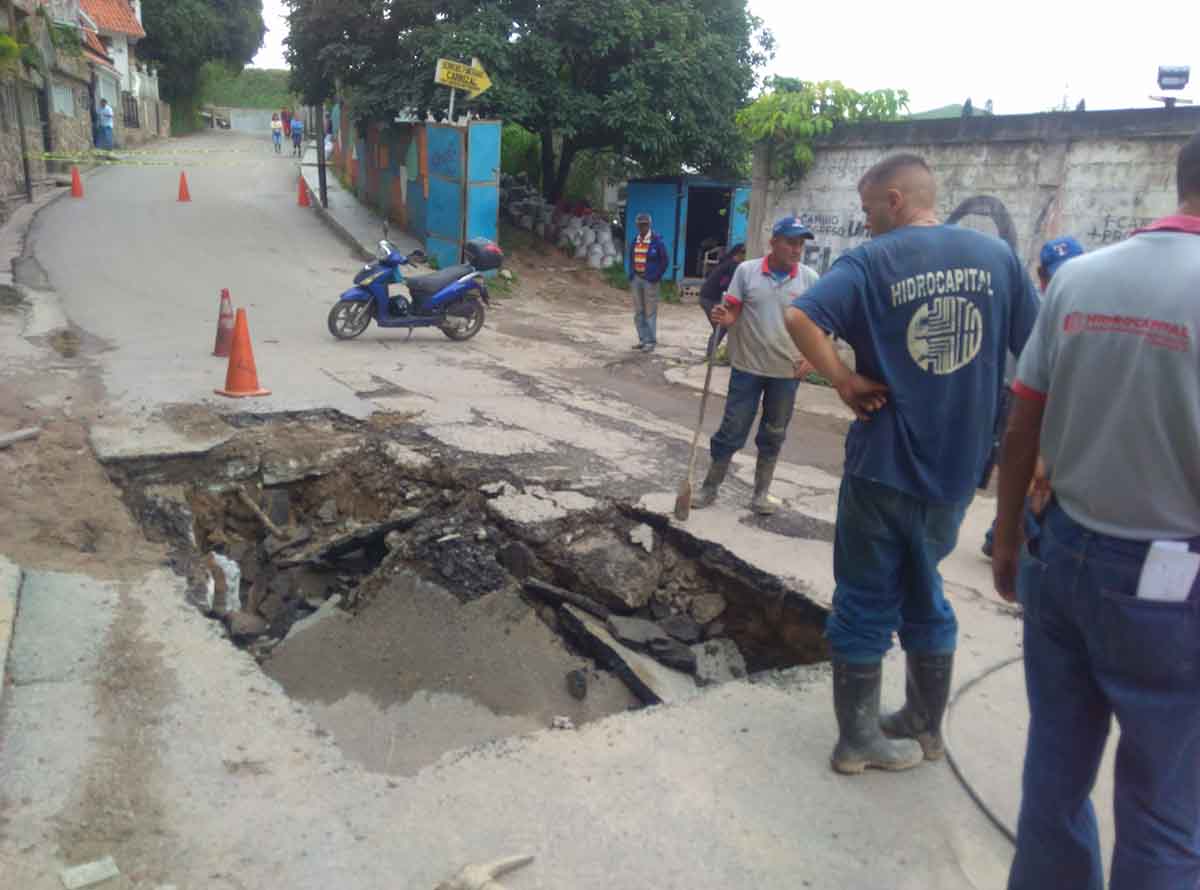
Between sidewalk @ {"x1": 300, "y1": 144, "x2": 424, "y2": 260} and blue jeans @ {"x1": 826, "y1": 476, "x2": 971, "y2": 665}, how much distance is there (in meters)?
13.8

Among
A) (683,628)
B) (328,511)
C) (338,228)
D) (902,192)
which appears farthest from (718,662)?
(338,228)

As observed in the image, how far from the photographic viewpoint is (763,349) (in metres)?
5.27

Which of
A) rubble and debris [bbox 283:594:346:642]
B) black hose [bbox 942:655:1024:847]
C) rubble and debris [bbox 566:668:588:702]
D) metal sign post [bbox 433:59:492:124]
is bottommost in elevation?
rubble and debris [bbox 283:594:346:642]

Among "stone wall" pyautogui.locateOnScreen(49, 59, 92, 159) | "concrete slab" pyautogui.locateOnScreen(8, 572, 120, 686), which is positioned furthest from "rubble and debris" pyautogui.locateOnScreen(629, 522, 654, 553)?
"stone wall" pyautogui.locateOnScreen(49, 59, 92, 159)

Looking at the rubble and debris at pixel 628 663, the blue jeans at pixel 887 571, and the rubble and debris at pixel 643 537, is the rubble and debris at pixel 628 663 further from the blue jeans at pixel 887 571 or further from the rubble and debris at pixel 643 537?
the blue jeans at pixel 887 571

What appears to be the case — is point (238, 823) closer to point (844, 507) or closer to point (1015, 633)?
point (844, 507)

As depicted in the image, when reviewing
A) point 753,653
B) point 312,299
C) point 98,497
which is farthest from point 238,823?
point 312,299

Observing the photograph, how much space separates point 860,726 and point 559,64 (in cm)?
1655

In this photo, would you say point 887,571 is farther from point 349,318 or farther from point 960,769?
point 349,318

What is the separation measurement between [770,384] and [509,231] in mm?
15075

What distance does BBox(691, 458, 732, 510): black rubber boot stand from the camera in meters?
5.59

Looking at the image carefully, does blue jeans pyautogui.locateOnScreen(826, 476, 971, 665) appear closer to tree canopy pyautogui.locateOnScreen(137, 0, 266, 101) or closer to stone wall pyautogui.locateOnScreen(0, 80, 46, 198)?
stone wall pyautogui.locateOnScreen(0, 80, 46, 198)

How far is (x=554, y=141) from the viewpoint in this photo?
71.6ft

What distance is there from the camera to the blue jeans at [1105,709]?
1.85 metres
